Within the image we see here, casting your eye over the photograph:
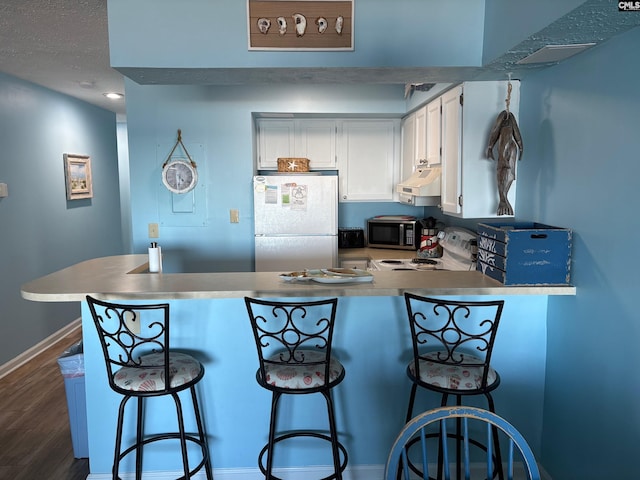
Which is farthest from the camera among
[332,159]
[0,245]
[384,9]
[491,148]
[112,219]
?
[112,219]

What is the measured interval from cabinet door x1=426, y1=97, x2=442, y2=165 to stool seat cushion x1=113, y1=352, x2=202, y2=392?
1955 millimetres

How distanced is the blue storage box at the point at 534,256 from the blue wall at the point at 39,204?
363cm

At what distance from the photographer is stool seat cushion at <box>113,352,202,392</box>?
1.83 metres

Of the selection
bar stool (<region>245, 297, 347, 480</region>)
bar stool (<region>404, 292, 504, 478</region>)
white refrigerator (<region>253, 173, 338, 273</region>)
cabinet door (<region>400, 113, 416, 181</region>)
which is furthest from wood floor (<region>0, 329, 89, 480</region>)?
cabinet door (<region>400, 113, 416, 181</region>)

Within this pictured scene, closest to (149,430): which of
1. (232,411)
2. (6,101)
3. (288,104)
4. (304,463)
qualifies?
(232,411)

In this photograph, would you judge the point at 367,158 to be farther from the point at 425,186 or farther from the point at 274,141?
the point at 425,186

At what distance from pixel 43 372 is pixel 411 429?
358 cm

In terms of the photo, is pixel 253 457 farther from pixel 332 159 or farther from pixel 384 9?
pixel 332 159

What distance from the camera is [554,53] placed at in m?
1.88

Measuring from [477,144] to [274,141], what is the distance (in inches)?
80.7

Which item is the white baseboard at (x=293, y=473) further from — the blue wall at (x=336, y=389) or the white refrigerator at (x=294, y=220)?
the white refrigerator at (x=294, y=220)

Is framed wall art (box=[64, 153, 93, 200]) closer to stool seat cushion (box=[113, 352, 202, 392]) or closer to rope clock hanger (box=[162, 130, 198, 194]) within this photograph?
rope clock hanger (box=[162, 130, 198, 194])

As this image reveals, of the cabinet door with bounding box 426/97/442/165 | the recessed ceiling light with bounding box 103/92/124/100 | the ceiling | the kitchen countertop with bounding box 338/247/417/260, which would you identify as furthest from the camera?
the recessed ceiling light with bounding box 103/92/124/100

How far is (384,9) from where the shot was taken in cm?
204
